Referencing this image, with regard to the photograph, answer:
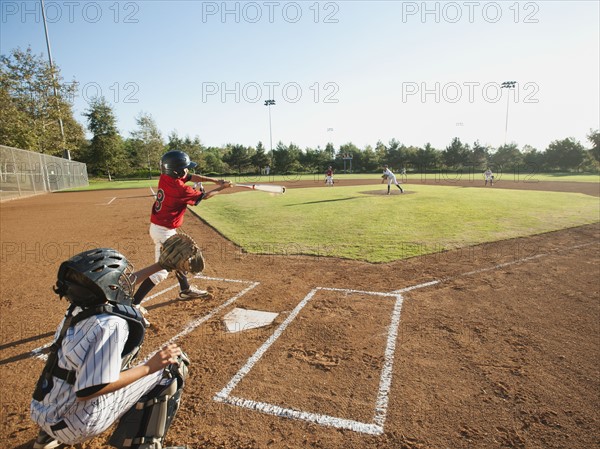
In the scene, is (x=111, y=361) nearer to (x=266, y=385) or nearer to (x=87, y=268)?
(x=87, y=268)

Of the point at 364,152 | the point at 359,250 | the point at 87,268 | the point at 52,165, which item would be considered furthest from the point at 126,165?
the point at 87,268

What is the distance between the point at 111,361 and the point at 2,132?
3928 cm

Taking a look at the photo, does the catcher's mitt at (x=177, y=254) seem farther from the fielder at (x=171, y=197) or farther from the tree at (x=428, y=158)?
the tree at (x=428, y=158)

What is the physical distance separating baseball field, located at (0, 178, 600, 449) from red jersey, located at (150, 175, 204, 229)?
149 cm

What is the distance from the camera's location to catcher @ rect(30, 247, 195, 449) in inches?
76.0

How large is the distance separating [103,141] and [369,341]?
2719 inches

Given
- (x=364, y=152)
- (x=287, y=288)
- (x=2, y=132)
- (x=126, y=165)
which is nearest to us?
(x=287, y=288)

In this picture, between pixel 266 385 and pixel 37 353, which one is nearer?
pixel 266 385

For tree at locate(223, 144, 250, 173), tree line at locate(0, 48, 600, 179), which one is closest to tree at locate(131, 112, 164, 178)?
tree line at locate(0, 48, 600, 179)

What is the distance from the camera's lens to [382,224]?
1239 centimetres

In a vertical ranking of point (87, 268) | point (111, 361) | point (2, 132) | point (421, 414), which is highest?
point (2, 132)

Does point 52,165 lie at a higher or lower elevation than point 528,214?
higher

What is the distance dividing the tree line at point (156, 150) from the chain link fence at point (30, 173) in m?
3.15

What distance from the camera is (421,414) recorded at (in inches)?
122
